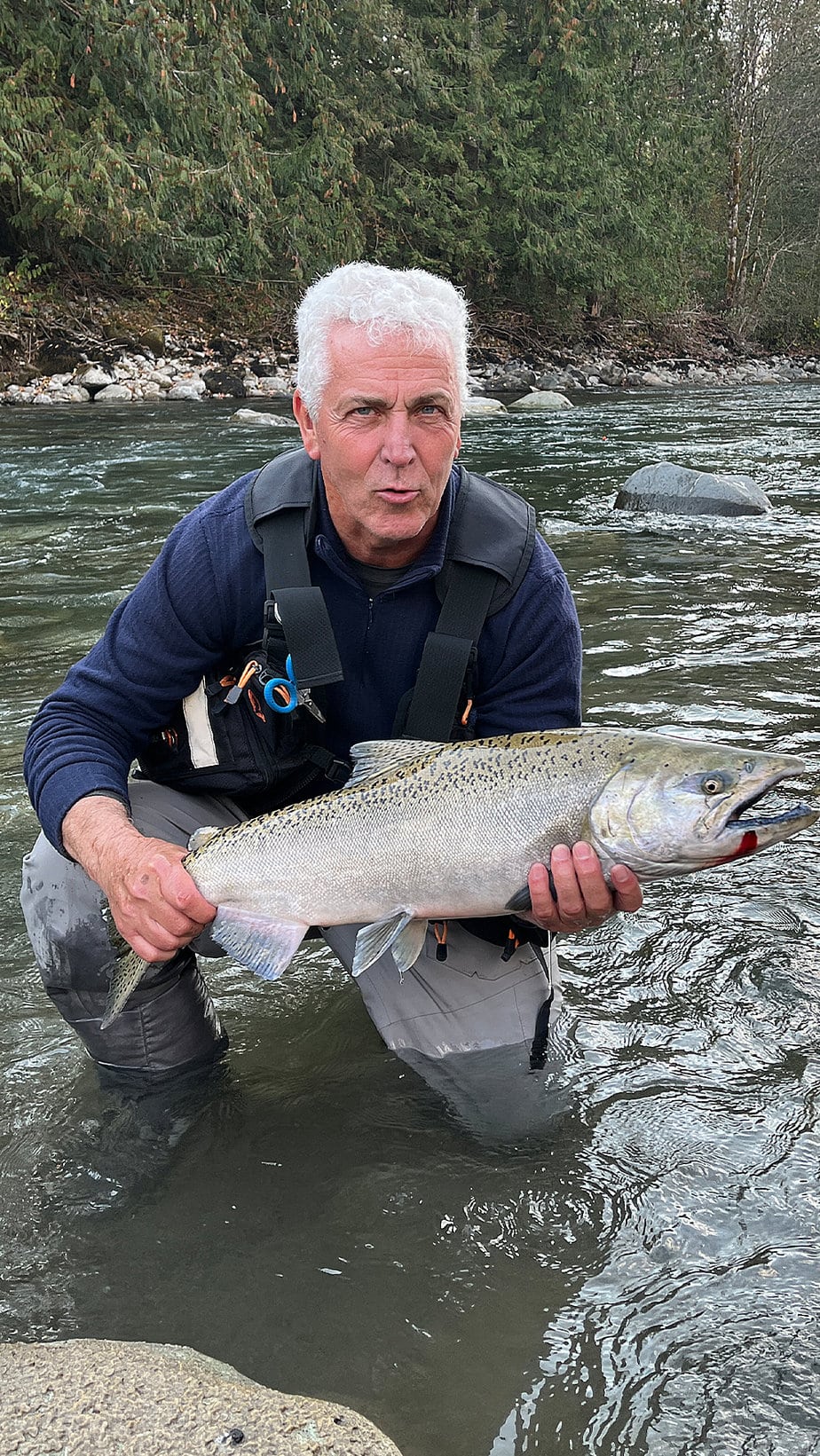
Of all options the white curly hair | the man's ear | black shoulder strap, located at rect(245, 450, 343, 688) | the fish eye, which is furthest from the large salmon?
the white curly hair

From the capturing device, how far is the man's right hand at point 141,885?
9.39 ft

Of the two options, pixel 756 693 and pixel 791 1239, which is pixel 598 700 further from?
pixel 791 1239

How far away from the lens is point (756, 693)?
22.2 ft

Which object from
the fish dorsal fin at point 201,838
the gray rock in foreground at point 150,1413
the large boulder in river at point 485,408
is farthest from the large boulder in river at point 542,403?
the gray rock in foreground at point 150,1413

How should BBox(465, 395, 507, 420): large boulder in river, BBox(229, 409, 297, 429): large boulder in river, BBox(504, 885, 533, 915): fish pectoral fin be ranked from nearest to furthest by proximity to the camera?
BBox(504, 885, 533, 915): fish pectoral fin → BBox(229, 409, 297, 429): large boulder in river → BBox(465, 395, 507, 420): large boulder in river

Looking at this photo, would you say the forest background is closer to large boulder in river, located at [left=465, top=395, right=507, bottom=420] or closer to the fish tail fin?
large boulder in river, located at [left=465, top=395, right=507, bottom=420]

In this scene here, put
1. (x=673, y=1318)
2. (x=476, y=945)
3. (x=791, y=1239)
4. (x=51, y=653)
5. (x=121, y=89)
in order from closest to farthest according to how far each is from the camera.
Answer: (x=673, y=1318), (x=791, y=1239), (x=476, y=945), (x=51, y=653), (x=121, y=89)

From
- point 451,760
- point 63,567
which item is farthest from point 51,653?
point 451,760

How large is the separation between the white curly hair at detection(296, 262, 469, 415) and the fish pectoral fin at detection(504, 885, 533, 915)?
53.5 inches

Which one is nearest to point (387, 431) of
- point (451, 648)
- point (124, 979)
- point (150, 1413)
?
point (451, 648)

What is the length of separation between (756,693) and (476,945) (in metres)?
3.83

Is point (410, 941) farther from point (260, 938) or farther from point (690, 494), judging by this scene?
point (690, 494)

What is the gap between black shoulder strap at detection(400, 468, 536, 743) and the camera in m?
3.19

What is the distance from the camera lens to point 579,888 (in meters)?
2.82
